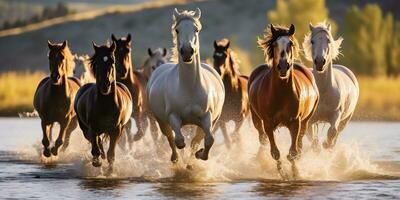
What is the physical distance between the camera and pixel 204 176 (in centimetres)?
1644

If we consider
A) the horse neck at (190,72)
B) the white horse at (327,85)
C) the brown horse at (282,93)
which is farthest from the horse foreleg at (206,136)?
the white horse at (327,85)

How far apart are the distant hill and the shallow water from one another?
61465 millimetres

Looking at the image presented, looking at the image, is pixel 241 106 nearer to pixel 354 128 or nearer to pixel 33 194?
pixel 33 194

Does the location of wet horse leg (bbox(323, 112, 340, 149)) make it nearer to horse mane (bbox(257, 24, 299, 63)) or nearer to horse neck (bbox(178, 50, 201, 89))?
horse mane (bbox(257, 24, 299, 63))

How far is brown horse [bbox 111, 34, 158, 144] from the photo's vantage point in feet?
65.3

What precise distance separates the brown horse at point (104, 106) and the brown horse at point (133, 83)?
2.76 m

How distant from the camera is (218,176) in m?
16.6

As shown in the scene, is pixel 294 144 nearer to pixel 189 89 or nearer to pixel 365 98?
pixel 189 89

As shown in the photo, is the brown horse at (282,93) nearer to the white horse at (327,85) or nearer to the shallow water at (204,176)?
the shallow water at (204,176)

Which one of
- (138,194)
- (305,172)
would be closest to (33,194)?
(138,194)

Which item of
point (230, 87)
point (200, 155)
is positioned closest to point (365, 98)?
point (230, 87)

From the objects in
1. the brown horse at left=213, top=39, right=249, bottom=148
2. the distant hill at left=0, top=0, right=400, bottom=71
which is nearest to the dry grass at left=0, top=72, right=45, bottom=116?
the brown horse at left=213, top=39, right=249, bottom=148

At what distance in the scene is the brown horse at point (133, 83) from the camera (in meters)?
19.9

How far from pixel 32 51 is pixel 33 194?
234 feet
